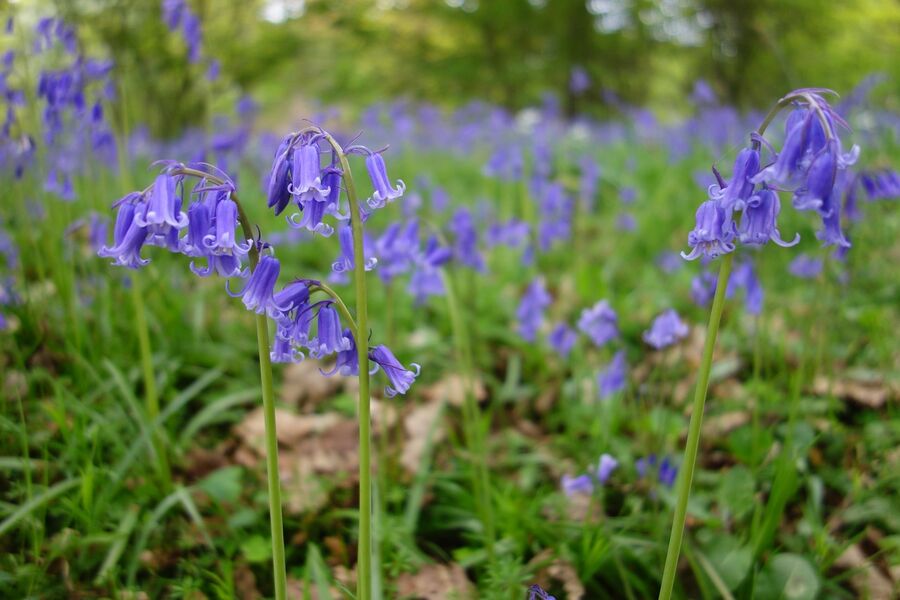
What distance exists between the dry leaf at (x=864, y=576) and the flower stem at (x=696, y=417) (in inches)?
37.1

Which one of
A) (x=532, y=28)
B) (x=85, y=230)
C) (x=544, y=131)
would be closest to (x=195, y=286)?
(x=85, y=230)

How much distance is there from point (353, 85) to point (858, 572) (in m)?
15.1

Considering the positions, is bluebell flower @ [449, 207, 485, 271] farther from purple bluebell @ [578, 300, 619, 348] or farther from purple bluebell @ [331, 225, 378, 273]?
purple bluebell @ [331, 225, 378, 273]

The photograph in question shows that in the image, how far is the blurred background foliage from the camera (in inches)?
516

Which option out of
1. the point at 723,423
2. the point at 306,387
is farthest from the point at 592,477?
the point at 306,387

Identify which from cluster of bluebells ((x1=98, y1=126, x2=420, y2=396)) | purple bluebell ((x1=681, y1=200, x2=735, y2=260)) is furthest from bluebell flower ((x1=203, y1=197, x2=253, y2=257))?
purple bluebell ((x1=681, y1=200, x2=735, y2=260))

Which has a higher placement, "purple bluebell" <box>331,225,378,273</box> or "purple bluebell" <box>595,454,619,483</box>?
"purple bluebell" <box>331,225,378,273</box>

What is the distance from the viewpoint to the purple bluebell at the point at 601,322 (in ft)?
8.18

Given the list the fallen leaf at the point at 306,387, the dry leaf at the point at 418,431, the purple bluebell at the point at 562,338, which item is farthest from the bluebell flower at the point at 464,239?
the fallen leaf at the point at 306,387

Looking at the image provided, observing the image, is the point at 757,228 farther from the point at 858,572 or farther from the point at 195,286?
the point at 195,286

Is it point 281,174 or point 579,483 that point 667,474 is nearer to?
point 579,483

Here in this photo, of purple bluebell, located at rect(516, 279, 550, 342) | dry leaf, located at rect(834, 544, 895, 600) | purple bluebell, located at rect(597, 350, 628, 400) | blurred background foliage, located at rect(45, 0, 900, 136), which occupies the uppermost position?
blurred background foliage, located at rect(45, 0, 900, 136)

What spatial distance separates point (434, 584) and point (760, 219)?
1.49 m

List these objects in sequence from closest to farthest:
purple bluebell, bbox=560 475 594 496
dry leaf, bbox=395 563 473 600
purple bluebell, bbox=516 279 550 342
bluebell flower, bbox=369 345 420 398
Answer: bluebell flower, bbox=369 345 420 398 < dry leaf, bbox=395 563 473 600 < purple bluebell, bbox=560 475 594 496 < purple bluebell, bbox=516 279 550 342
